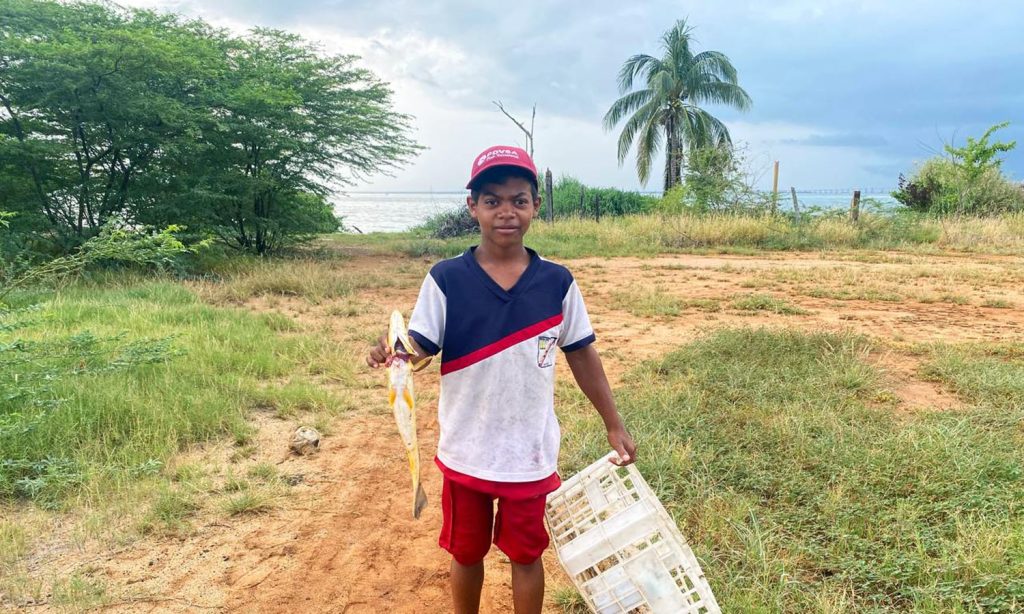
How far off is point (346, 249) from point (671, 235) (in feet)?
26.5

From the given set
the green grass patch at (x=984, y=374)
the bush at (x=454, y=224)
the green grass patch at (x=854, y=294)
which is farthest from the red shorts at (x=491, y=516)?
the bush at (x=454, y=224)

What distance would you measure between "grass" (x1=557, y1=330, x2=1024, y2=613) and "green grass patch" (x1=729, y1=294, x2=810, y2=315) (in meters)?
2.19

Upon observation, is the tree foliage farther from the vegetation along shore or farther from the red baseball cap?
the red baseball cap

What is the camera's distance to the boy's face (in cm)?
167

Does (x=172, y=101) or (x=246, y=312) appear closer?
(x=246, y=312)

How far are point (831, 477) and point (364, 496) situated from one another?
2264mm

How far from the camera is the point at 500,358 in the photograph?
163cm

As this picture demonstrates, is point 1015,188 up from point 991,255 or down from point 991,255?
up

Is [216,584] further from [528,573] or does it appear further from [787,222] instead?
[787,222]

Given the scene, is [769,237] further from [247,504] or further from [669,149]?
[247,504]

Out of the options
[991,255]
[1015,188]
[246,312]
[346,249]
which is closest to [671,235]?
[991,255]

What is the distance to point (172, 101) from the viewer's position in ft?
28.3

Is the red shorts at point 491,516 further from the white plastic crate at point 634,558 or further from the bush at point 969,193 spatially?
the bush at point 969,193

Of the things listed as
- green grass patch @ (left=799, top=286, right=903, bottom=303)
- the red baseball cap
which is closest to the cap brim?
the red baseball cap
